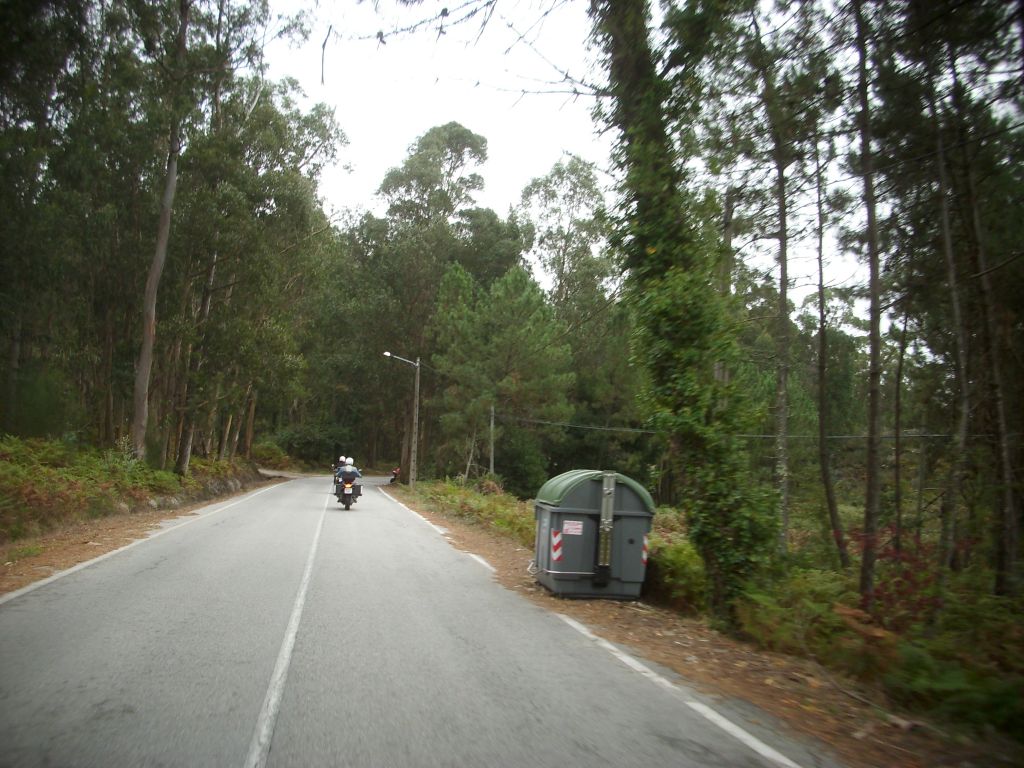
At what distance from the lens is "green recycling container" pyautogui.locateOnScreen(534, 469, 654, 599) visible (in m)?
9.38

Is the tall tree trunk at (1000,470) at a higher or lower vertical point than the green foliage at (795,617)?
higher

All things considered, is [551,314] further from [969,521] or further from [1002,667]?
[1002,667]

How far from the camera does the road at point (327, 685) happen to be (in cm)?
413

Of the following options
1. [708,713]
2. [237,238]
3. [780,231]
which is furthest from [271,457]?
[708,713]

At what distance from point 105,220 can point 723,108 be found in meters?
23.3

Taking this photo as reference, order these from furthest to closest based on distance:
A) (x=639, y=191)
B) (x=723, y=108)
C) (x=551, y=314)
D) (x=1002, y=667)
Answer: (x=551, y=314) → (x=723, y=108) → (x=639, y=191) → (x=1002, y=667)

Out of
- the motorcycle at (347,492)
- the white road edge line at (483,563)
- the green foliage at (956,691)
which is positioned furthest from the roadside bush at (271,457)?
the green foliage at (956,691)

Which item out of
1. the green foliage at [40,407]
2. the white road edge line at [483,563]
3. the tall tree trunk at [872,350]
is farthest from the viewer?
the green foliage at [40,407]

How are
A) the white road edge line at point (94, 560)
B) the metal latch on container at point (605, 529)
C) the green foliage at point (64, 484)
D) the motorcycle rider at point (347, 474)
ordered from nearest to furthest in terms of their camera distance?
the white road edge line at point (94, 560)
the metal latch on container at point (605, 529)
the green foliage at point (64, 484)
the motorcycle rider at point (347, 474)

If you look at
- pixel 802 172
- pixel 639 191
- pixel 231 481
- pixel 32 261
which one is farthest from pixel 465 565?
pixel 231 481

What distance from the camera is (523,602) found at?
9.30 m

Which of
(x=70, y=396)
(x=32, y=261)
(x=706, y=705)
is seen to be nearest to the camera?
(x=706, y=705)

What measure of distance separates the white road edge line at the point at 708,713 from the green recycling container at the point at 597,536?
188 centimetres

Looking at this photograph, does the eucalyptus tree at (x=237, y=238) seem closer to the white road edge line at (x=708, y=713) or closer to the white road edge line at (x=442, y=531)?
the white road edge line at (x=442, y=531)
